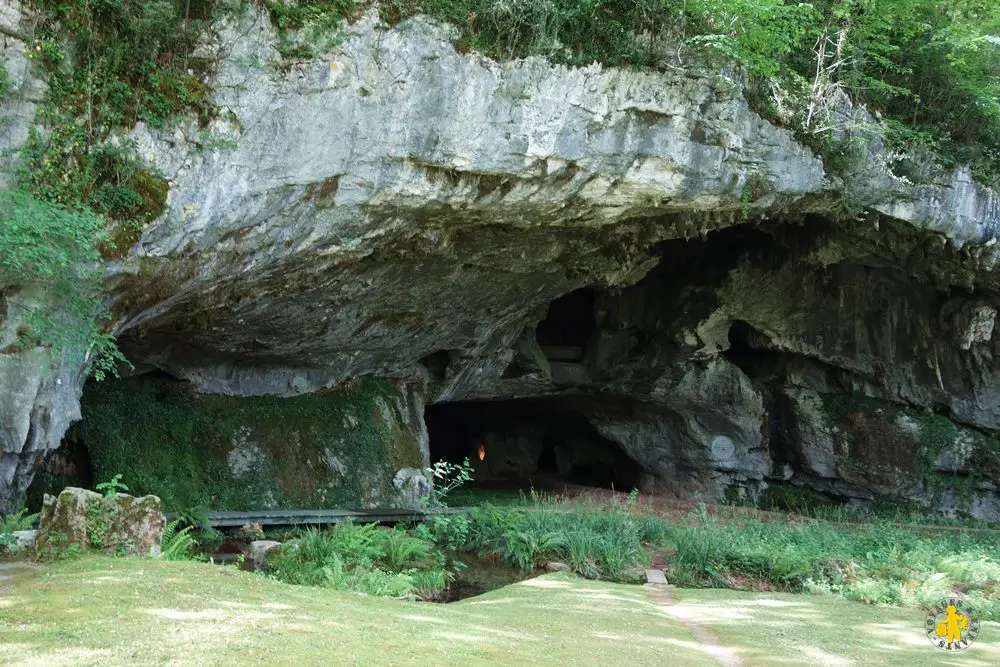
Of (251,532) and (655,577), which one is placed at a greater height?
(251,532)

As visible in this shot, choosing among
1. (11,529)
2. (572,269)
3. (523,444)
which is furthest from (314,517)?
(523,444)

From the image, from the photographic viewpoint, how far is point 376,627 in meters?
5.25

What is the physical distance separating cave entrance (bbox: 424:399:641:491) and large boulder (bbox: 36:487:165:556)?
16.1 m

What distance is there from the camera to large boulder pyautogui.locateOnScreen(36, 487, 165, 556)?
20.9 feet

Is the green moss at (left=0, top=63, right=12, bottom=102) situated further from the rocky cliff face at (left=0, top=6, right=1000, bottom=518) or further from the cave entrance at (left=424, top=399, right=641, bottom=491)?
the cave entrance at (left=424, top=399, right=641, bottom=491)

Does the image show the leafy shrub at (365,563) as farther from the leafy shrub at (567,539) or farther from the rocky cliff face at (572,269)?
the rocky cliff face at (572,269)

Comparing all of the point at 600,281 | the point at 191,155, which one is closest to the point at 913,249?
the point at 600,281

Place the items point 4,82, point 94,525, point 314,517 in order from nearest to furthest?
point 94,525 < point 4,82 < point 314,517

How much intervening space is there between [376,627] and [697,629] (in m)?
3.02

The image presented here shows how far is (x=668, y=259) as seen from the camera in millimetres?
19375

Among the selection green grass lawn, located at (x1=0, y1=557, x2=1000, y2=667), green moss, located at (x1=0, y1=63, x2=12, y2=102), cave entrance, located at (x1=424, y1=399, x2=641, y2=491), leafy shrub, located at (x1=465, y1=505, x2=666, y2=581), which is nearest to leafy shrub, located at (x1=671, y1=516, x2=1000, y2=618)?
leafy shrub, located at (x1=465, y1=505, x2=666, y2=581)

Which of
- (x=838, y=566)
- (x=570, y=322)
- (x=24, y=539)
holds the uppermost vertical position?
(x=570, y=322)

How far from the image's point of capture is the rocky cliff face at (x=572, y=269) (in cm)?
890

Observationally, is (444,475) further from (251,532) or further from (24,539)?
(24,539)
